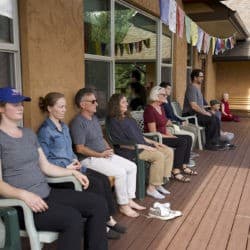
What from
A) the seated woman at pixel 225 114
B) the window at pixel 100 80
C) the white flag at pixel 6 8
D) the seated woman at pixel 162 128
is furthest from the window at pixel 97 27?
the seated woman at pixel 225 114

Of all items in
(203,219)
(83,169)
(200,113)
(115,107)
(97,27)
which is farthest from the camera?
(200,113)

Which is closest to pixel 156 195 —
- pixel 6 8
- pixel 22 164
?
pixel 22 164

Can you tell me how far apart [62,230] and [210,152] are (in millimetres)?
4398

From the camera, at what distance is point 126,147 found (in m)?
3.61

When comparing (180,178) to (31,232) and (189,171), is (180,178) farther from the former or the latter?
(31,232)

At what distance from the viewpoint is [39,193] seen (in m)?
2.17

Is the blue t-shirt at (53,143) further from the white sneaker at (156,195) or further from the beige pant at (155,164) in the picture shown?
the white sneaker at (156,195)

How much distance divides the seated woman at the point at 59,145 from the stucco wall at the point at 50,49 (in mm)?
168

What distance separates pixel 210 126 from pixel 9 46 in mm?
4247

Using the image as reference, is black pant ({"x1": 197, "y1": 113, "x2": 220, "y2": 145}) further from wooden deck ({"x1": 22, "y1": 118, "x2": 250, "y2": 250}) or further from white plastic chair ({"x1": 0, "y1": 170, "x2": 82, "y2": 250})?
white plastic chair ({"x1": 0, "y1": 170, "x2": 82, "y2": 250})

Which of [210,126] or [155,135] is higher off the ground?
[155,135]

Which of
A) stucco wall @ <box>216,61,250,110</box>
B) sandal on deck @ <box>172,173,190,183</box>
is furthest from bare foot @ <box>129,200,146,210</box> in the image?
stucco wall @ <box>216,61,250,110</box>

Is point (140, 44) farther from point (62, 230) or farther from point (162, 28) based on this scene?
point (62, 230)

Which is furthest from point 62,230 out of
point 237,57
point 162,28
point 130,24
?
point 237,57
